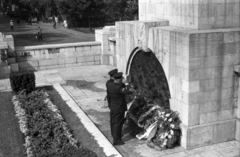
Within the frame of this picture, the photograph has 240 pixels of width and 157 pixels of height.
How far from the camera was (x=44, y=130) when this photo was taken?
348 inches

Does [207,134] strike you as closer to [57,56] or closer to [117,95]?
[117,95]

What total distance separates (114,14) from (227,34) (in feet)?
123

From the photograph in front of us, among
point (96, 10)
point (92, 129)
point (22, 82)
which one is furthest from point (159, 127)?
point (96, 10)

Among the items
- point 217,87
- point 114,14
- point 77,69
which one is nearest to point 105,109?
point 217,87

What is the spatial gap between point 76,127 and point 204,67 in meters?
4.16

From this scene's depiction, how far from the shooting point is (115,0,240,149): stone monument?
7688 mm

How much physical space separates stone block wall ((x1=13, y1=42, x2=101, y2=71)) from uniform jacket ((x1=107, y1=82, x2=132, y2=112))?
10.4 meters

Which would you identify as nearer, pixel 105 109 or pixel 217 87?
pixel 217 87

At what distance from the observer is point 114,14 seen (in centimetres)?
4422

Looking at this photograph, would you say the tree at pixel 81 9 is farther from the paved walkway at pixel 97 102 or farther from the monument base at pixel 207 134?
the monument base at pixel 207 134

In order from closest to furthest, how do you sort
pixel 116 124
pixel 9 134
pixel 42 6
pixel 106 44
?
pixel 116 124
pixel 9 134
pixel 106 44
pixel 42 6

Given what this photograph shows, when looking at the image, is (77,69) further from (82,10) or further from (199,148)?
(82,10)

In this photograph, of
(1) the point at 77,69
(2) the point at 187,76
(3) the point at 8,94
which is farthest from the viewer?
(1) the point at 77,69

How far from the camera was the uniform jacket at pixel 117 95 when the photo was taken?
8047 millimetres
